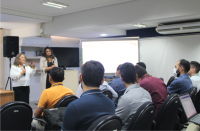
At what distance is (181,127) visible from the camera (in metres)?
2.57

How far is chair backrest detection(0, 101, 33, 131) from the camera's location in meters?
1.76

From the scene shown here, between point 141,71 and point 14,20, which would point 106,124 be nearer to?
point 141,71

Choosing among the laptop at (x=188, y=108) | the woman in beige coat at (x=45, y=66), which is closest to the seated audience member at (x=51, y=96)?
the laptop at (x=188, y=108)

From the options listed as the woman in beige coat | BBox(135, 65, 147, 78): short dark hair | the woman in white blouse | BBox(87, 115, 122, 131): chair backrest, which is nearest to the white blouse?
the woman in white blouse

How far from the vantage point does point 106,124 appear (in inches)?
42.6

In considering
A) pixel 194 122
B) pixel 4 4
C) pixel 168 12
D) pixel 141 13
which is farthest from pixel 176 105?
pixel 4 4

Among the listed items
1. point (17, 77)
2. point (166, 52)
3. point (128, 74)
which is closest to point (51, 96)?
point (128, 74)

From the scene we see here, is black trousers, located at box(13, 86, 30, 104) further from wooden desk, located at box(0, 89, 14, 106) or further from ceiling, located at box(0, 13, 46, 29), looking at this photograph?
ceiling, located at box(0, 13, 46, 29)

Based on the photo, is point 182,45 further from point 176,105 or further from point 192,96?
point 176,105

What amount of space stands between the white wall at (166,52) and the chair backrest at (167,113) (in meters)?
4.54

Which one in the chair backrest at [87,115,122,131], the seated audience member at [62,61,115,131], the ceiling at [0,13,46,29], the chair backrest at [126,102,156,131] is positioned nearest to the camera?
the chair backrest at [87,115,122,131]

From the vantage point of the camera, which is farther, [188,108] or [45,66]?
[45,66]

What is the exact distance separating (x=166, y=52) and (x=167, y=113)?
490cm

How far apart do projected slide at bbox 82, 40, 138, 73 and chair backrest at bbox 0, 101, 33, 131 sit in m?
4.06
